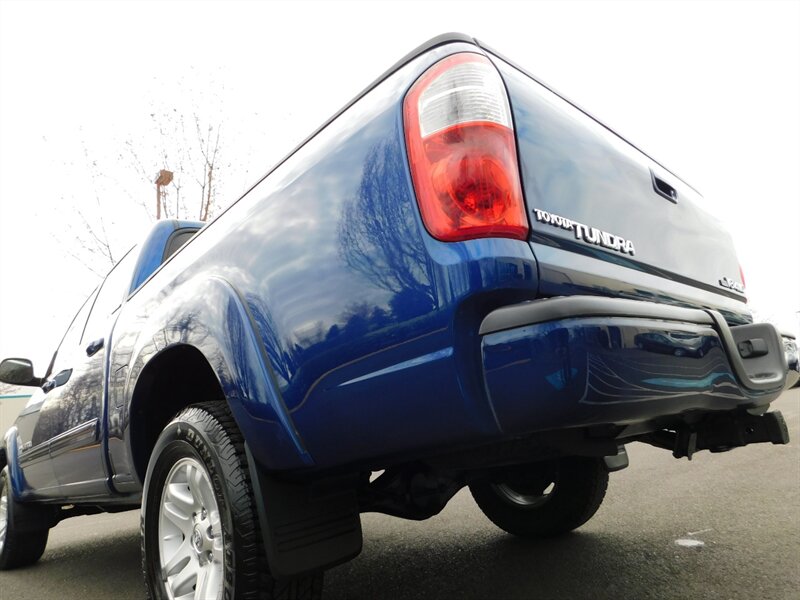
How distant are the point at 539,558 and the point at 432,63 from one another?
233cm

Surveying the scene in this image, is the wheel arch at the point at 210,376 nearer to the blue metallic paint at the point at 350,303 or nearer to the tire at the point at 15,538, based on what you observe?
the blue metallic paint at the point at 350,303

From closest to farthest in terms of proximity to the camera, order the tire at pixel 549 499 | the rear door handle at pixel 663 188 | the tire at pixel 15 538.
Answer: the rear door handle at pixel 663 188, the tire at pixel 549 499, the tire at pixel 15 538

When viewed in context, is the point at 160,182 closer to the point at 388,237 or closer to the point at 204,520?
the point at 204,520

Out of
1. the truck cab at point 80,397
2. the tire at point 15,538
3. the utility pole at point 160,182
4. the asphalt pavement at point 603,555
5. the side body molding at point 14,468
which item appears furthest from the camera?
the utility pole at point 160,182

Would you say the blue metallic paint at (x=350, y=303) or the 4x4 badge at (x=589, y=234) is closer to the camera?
the blue metallic paint at (x=350, y=303)

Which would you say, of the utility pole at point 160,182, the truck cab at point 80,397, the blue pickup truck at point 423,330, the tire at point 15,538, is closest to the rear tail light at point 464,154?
the blue pickup truck at point 423,330

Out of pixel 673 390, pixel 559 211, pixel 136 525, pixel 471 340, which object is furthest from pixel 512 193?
pixel 136 525

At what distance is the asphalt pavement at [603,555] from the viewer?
250 centimetres

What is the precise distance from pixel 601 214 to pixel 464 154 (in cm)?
51

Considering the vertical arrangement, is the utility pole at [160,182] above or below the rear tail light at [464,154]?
above

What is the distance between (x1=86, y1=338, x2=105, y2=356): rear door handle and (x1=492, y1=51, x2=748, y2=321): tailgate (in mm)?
2251

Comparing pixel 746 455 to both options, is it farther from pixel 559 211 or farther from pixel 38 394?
pixel 38 394

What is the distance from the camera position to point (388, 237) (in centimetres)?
159

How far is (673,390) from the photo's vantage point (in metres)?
1.55
